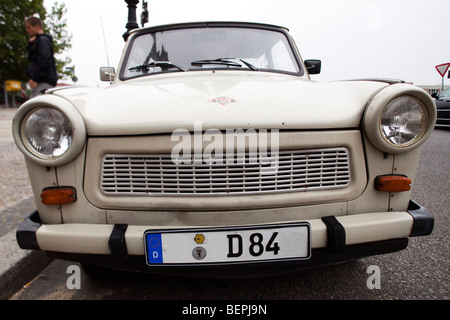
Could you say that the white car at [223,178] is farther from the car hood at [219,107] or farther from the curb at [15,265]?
the curb at [15,265]

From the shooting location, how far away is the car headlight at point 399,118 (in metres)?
1.44

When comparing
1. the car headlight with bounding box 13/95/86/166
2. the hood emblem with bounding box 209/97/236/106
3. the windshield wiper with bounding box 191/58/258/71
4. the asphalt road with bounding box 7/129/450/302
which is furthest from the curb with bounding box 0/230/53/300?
the windshield wiper with bounding box 191/58/258/71

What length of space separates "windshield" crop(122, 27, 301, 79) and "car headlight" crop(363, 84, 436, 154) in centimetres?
113

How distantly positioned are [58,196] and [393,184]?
1.62m

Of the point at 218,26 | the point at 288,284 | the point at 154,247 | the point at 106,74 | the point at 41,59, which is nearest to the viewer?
the point at 154,247

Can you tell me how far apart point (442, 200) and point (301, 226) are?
101 inches

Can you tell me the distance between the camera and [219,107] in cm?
146

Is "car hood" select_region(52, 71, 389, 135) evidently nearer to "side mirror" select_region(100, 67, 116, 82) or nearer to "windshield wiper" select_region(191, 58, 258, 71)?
"windshield wiper" select_region(191, 58, 258, 71)

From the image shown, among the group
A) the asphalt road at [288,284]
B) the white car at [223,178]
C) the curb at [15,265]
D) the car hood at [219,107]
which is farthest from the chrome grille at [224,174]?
the curb at [15,265]

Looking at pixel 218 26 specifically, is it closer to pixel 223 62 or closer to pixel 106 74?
pixel 223 62

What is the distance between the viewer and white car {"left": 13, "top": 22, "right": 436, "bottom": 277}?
Answer: 137cm

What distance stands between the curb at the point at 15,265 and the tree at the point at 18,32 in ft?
66.7

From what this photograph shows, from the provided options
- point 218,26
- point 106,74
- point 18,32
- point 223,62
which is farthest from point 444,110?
point 18,32
